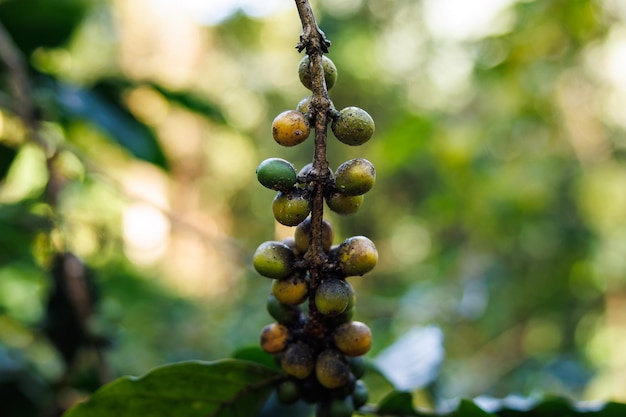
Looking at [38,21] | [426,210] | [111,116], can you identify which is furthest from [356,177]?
[426,210]

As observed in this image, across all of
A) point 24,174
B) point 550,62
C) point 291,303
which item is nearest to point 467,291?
point 550,62

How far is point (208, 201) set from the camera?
11.7 m

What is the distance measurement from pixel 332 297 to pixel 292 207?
129mm

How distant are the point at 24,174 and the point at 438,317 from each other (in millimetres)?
2322

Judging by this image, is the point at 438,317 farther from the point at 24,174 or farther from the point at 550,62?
the point at 24,174

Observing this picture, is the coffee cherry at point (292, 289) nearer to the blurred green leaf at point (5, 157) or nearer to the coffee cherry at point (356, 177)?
the coffee cherry at point (356, 177)

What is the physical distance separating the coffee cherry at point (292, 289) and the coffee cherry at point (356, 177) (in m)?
0.15

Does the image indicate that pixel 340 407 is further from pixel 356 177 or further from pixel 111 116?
pixel 111 116

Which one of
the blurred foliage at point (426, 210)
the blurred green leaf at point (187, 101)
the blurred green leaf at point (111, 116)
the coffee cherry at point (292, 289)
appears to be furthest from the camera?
the blurred green leaf at point (187, 101)

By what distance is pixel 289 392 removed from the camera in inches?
36.1

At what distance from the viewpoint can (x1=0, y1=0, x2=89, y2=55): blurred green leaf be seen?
6.74 feet

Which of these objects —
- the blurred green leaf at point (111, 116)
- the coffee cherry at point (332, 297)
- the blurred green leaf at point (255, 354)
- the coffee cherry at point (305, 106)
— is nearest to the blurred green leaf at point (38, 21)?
the blurred green leaf at point (111, 116)

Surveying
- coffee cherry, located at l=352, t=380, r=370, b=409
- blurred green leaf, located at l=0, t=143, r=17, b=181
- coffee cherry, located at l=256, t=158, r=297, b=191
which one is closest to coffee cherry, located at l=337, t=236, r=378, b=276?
coffee cherry, located at l=256, t=158, r=297, b=191

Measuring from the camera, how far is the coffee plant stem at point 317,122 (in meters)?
0.74
